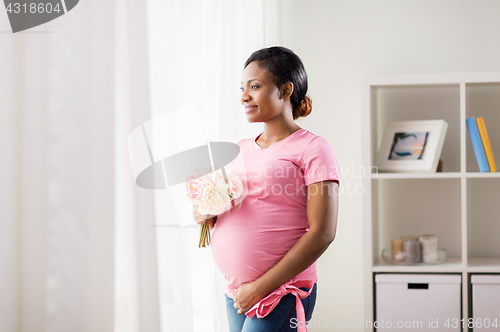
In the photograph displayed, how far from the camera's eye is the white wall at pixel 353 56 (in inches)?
85.4

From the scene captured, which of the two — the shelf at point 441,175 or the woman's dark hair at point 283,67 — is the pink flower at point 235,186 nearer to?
the woman's dark hair at point 283,67

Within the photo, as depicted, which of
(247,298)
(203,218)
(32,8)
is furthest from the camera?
(203,218)

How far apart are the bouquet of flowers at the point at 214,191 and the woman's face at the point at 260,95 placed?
179 mm

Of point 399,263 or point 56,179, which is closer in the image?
point 56,179

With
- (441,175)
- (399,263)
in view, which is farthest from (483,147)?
(399,263)

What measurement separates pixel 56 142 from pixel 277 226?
0.57 metres

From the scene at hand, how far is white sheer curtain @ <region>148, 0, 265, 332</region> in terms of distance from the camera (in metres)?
1.11

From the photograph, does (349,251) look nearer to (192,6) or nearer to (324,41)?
(324,41)

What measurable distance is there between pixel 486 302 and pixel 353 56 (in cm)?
132

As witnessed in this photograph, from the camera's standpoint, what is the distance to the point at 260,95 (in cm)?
111

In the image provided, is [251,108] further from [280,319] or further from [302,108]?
[280,319]

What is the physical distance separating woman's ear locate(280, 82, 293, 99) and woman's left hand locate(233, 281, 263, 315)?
48cm

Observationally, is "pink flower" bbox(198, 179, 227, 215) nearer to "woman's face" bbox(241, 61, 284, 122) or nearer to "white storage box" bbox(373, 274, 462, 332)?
"woman's face" bbox(241, 61, 284, 122)

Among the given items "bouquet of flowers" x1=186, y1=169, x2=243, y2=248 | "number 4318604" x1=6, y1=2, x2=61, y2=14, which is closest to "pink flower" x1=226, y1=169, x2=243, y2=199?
A: "bouquet of flowers" x1=186, y1=169, x2=243, y2=248
